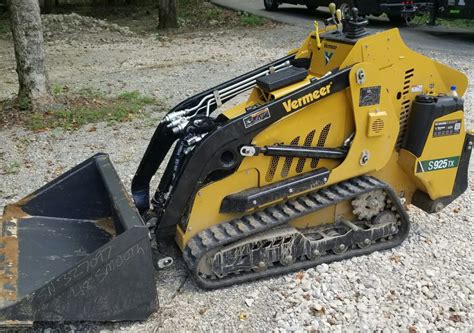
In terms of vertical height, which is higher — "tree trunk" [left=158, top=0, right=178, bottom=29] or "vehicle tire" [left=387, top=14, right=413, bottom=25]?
Result: "vehicle tire" [left=387, top=14, right=413, bottom=25]

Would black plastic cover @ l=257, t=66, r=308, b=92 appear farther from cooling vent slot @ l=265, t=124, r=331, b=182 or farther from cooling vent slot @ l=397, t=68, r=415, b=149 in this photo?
cooling vent slot @ l=397, t=68, r=415, b=149

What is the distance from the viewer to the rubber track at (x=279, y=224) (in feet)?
12.0

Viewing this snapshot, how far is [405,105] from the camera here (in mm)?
4223

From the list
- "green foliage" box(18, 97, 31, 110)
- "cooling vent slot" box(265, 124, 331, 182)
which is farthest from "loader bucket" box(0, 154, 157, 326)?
"green foliage" box(18, 97, 31, 110)

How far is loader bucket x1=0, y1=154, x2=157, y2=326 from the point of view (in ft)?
10.1

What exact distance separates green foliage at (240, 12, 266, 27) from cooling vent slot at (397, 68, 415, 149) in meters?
13.3

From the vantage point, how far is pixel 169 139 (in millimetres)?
4109

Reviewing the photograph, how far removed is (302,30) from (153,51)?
4511 mm

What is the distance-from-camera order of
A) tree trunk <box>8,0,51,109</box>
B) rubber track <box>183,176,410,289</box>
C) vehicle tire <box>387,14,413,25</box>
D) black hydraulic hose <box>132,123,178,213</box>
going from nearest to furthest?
1. rubber track <box>183,176,410,289</box>
2. black hydraulic hose <box>132,123,178,213</box>
3. tree trunk <box>8,0,51,109</box>
4. vehicle tire <box>387,14,413,25</box>

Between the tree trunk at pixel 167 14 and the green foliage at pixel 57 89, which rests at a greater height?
the green foliage at pixel 57 89

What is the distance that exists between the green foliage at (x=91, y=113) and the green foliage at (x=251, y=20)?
30.1ft

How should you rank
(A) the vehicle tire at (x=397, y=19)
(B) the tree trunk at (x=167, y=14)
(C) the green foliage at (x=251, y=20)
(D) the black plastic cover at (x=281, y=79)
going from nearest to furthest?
(D) the black plastic cover at (x=281, y=79)
(A) the vehicle tire at (x=397, y=19)
(B) the tree trunk at (x=167, y=14)
(C) the green foliage at (x=251, y=20)

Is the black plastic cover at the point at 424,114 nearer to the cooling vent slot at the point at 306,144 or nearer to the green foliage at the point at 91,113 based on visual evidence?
the cooling vent slot at the point at 306,144

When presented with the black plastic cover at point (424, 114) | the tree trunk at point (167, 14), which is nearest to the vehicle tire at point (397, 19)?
the tree trunk at point (167, 14)
